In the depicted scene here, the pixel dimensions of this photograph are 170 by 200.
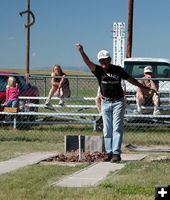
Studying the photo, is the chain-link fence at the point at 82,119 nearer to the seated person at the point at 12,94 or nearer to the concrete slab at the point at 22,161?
the seated person at the point at 12,94

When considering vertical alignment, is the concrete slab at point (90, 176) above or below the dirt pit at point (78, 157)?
above

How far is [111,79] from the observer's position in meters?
9.09

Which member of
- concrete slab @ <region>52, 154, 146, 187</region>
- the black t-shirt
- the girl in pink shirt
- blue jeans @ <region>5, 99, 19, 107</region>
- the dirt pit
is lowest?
the dirt pit

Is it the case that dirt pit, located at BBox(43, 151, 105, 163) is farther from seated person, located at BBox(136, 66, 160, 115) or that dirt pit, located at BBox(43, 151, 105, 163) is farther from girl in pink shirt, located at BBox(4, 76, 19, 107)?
girl in pink shirt, located at BBox(4, 76, 19, 107)

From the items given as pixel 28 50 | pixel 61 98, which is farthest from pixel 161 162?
pixel 28 50

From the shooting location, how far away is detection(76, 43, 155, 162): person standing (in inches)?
358

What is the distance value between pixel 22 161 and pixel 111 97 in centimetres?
192

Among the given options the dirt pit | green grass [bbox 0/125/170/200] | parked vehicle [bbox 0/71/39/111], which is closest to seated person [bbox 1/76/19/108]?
parked vehicle [bbox 0/71/39/111]

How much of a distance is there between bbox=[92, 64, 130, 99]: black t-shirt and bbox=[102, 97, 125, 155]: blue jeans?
130 mm

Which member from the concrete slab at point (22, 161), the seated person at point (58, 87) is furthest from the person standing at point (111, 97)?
the seated person at point (58, 87)

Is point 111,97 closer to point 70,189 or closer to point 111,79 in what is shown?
point 111,79

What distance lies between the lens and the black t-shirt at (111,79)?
909 centimetres

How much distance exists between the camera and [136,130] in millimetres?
14961

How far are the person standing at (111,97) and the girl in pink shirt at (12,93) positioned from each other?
5.84 meters
